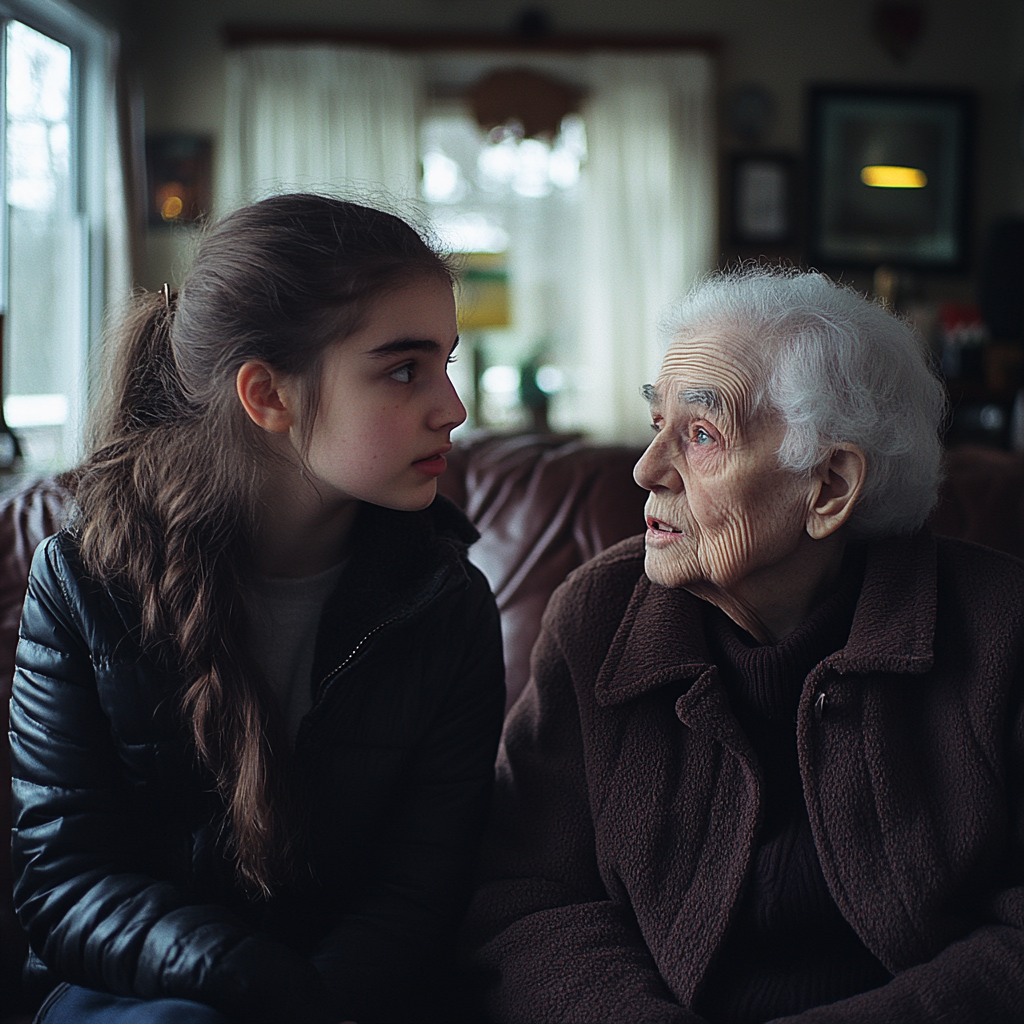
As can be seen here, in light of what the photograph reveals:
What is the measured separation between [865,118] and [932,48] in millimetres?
536

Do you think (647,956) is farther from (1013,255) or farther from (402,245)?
(1013,255)

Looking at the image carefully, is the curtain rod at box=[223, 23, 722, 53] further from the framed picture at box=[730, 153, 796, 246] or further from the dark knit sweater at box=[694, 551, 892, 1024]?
the dark knit sweater at box=[694, 551, 892, 1024]

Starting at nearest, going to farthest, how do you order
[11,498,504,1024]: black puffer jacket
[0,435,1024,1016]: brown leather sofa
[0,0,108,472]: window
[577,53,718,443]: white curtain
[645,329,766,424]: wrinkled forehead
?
[11,498,504,1024]: black puffer jacket < [645,329,766,424]: wrinkled forehead < [0,435,1024,1016]: brown leather sofa < [0,0,108,472]: window < [577,53,718,443]: white curtain

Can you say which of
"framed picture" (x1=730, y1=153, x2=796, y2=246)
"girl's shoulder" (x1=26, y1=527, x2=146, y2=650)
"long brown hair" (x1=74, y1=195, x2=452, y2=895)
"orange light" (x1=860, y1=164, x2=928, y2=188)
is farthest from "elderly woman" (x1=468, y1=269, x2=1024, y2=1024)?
"orange light" (x1=860, y1=164, x2=928, y2=188)

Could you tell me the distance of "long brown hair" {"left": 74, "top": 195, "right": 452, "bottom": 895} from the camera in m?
1.07

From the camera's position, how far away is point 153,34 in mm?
5078

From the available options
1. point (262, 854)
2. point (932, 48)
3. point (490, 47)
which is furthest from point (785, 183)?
point (262, 854)

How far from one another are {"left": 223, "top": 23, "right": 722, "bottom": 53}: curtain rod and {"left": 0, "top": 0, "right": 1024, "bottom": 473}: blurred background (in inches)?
0.5

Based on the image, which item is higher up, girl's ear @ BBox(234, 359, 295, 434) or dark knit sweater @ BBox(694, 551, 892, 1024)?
girl's ear @ BBox(234, 359, 295, 434)

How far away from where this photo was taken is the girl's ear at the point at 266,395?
1072 mm

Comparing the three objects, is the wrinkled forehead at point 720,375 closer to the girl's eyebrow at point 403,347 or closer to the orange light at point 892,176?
the girl's eyebrow at point 403,347

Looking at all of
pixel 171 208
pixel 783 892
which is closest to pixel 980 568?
pixel 783 892

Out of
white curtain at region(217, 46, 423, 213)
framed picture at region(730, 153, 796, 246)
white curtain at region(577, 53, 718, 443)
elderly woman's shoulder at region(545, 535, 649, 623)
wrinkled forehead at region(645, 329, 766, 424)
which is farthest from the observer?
framed picture at region(730, 153, 796, 246)

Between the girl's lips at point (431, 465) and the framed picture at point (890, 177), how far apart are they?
479 centimetres
